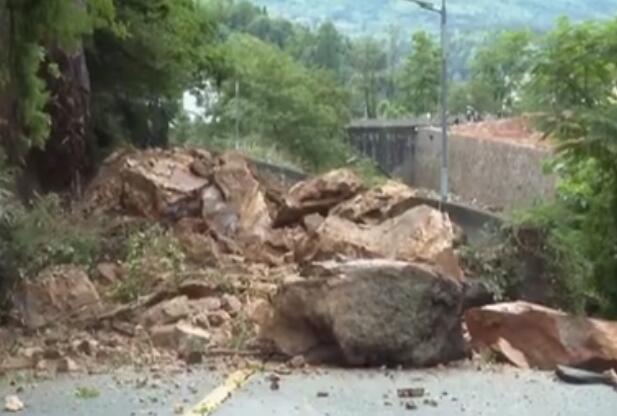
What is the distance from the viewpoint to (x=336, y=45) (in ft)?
133

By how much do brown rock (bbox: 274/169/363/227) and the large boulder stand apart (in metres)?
5.39

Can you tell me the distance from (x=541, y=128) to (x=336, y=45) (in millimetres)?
25810

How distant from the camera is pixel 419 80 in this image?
40594mm

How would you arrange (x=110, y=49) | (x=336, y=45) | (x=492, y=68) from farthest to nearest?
(x=336, y=45) → (x=492, y=68) → (x=110, y=49)

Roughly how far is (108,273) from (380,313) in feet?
12.8

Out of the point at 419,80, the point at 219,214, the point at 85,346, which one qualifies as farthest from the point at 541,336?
the point at 419,80

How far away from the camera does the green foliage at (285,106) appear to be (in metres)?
31.8

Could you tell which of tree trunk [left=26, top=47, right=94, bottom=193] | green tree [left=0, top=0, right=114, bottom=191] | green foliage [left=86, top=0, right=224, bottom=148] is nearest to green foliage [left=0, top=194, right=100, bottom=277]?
green tree [left=0, top=0, right=114, bottom=191]

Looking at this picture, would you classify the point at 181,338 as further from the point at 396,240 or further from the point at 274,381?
the point at 396,240

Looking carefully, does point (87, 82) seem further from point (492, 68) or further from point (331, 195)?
point (492, 68)

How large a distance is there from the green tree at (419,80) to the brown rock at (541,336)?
2871cm

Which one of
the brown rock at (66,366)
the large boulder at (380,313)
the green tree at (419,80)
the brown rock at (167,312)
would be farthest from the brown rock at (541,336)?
the green tree at (419,80)

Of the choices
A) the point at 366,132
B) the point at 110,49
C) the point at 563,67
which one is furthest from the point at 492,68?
the point at 563,67

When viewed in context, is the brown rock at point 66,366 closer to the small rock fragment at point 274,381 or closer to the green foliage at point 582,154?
the small rock fragment at point 274,381
